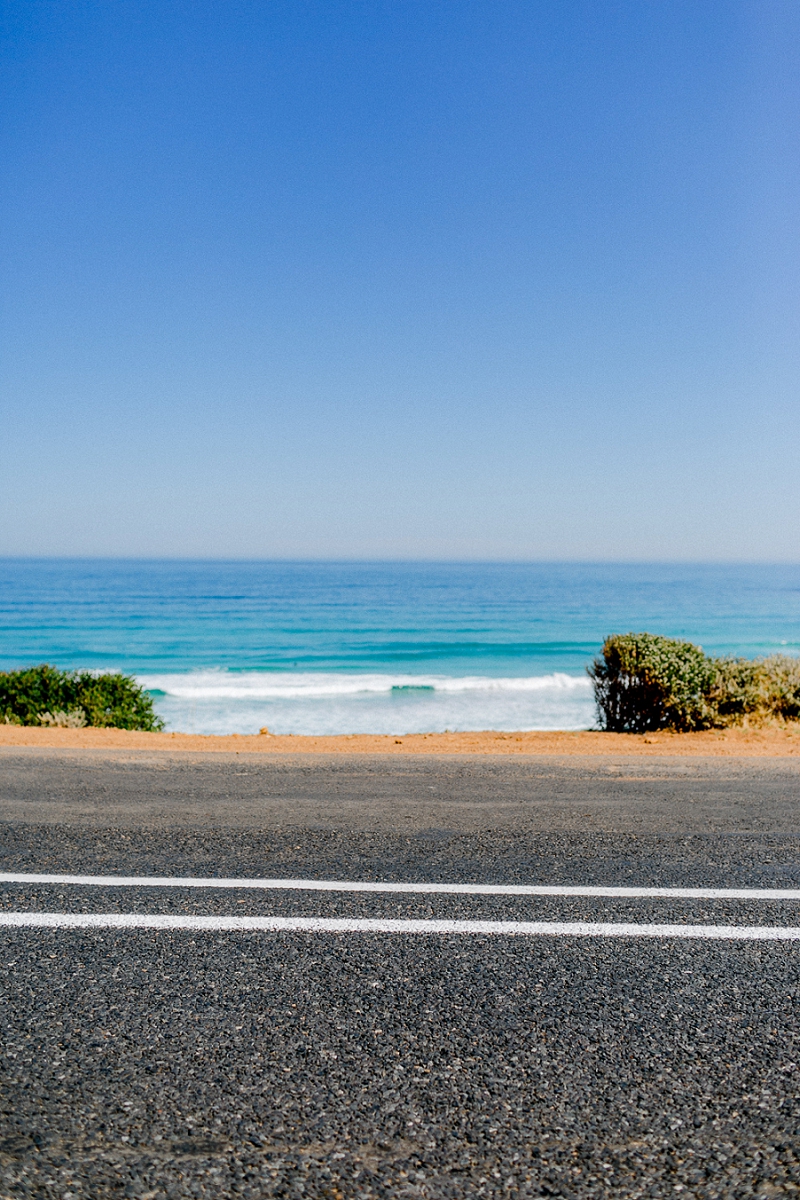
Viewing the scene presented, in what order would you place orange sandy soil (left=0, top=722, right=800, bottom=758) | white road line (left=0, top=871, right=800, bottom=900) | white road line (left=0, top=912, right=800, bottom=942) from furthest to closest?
orange sandy soil (left=0, top=722, right=800, bottom=758) → white road line (left=0, top=871, right=800, bottom=900) → white road line (left=0, top=912, right=800, bottom=942)

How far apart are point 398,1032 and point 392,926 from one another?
34.6 inches

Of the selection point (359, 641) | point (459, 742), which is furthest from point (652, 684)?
point (359, 641)

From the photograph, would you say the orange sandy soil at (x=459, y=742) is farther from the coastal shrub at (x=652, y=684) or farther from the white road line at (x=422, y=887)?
the white road line at (x=422, y=887)

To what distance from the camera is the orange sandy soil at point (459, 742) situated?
9508mm

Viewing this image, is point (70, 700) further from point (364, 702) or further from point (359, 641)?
point (359, 641)

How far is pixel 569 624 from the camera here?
5175 centimetres

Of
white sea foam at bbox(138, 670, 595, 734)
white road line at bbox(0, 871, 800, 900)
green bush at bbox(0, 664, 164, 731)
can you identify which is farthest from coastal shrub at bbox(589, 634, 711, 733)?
white sea foam at bbox(138, 670, 595, 734)

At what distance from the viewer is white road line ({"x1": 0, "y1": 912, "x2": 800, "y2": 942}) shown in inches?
141

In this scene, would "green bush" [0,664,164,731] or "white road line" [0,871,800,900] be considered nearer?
"white road line" [0,871,800,900]

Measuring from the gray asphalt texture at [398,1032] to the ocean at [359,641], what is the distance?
1575cm

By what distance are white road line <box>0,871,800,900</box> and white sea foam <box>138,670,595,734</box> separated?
16.1 metres

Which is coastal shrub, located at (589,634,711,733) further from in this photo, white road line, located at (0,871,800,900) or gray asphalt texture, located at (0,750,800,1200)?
white road line, located at (0,871,800,900)

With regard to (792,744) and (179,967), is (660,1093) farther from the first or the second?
(792,744)

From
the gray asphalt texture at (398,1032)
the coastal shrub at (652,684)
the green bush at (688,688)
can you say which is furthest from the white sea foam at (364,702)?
the gray asphalt texture at (398,1032)
